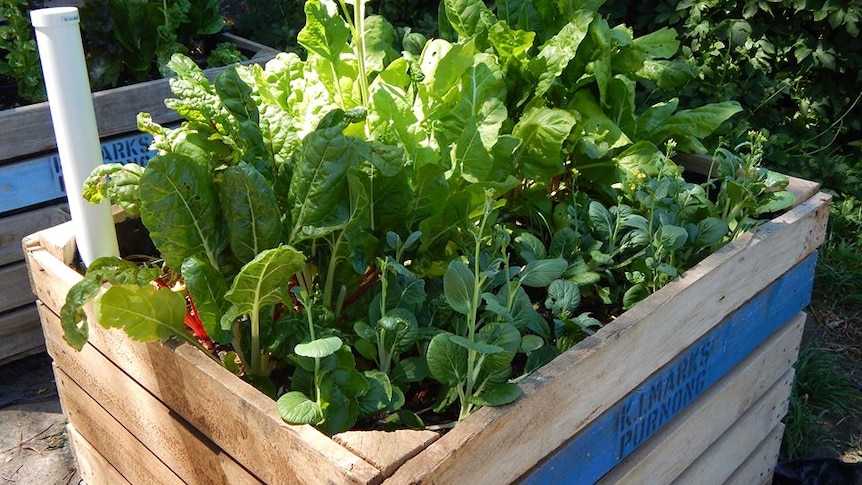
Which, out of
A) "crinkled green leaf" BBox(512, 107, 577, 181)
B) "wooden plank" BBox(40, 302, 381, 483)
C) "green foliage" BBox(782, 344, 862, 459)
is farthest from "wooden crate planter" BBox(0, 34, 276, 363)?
"green foliage" BBox(782, 344, 862, 459)

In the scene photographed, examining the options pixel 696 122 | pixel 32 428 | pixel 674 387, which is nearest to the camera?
pixel 674 387

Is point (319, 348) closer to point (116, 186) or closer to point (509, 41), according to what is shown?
point (116, 186)

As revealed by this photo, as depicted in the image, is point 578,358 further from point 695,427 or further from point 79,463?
point 79,463

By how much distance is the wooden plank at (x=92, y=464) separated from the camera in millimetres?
1748

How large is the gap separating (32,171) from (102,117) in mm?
275

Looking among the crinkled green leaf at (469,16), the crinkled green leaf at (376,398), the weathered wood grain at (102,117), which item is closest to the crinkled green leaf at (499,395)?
the crinkled green leaf at (376,398)

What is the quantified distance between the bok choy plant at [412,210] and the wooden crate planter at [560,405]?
7 centimetres

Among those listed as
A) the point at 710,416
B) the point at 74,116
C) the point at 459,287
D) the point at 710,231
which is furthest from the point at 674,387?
the point at 74,116

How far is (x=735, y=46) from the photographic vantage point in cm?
361

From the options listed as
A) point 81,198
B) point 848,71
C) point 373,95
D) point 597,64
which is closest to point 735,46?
point 848,71

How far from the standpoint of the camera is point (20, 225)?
2.78m

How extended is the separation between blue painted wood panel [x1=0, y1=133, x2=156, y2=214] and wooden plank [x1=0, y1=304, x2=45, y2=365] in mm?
360

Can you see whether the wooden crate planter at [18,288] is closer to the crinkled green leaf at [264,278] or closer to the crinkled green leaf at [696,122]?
the crinkled green leaf at [264,278]

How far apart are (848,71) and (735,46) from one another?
1.56 ft
